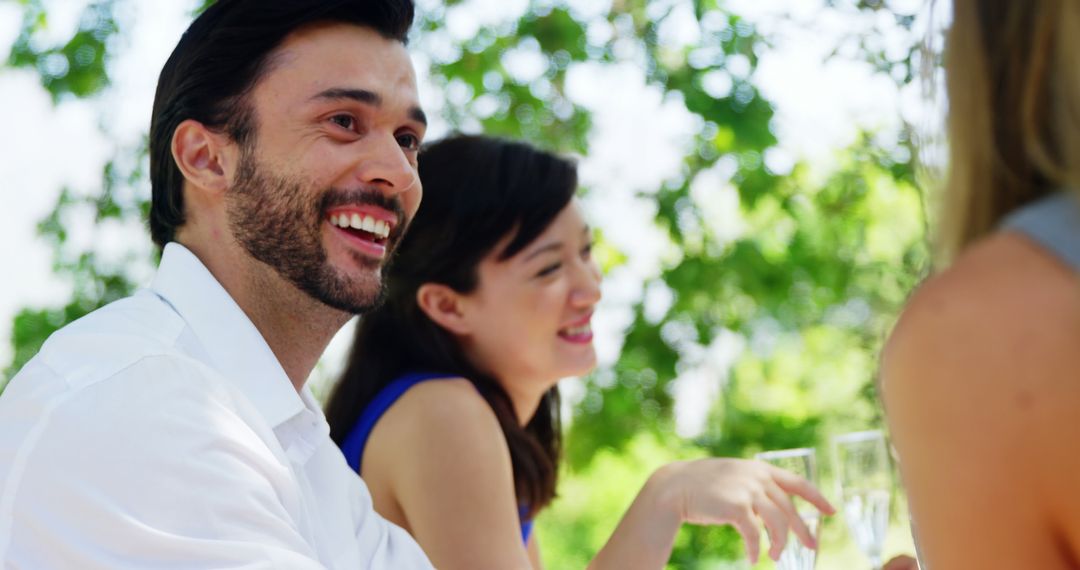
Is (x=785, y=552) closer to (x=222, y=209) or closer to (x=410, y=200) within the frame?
(x=410, y=200)

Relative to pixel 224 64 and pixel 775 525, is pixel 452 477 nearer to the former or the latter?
pixel 775 525

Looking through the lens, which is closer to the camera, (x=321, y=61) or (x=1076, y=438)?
(x=1076, y=438)

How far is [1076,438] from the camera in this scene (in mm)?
826

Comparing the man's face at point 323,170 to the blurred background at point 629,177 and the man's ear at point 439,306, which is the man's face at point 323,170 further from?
the blurred background at point 629,177

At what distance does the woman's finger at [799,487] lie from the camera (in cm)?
189

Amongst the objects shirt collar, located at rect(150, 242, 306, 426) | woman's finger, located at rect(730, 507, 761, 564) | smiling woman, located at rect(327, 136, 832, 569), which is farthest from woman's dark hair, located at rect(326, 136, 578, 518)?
woman's finger, located at rect(730, 507, 761, 564)

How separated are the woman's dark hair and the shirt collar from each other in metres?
0.86

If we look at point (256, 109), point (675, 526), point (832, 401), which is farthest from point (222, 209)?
point (832, 401)

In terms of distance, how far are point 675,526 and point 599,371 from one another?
3.31m

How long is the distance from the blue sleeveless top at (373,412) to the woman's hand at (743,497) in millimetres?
728

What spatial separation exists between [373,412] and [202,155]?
77cm

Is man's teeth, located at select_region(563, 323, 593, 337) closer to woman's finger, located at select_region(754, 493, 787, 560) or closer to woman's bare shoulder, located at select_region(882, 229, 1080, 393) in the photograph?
woman's finger, located at select_region(754, 493, 787, 560)

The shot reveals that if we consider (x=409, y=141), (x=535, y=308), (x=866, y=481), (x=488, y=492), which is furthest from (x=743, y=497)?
(x=535, y=308)

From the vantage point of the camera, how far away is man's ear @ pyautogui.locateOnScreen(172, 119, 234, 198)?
2.19 m
